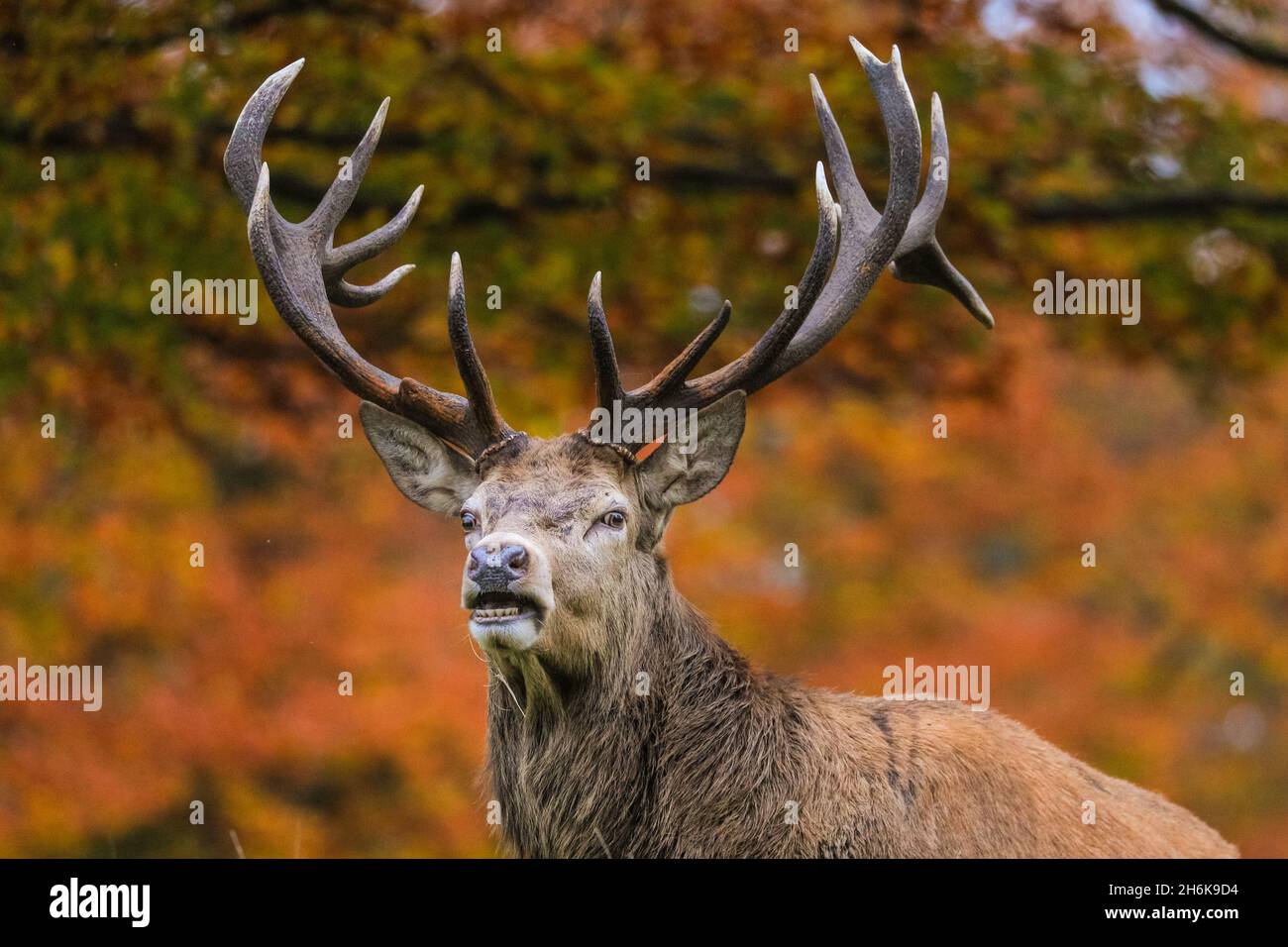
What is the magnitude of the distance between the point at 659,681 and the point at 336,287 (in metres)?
2.03

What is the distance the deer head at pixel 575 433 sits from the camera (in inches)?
211

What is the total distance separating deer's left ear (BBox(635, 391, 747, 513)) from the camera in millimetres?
5898

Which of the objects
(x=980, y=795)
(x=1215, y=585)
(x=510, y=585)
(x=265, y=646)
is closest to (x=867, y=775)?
(x=980, y=795)

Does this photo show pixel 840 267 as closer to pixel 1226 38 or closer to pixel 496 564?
pixel 496 564

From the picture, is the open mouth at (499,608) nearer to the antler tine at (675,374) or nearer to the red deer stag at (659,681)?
the red deer stag at (659,681)

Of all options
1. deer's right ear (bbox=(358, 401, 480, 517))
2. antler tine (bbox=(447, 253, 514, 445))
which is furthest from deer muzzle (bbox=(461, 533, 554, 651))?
deer's right ear (bbox=(358, 401, 480, 517))

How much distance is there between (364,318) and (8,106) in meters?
2.66

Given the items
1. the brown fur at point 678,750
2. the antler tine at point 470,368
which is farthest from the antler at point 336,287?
the brown fur at point 678,750

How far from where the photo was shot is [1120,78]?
35.9ft

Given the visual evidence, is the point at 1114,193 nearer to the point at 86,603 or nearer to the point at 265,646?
the point at 265,646

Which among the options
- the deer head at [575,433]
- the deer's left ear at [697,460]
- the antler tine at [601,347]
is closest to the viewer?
the deer head at [575,433]

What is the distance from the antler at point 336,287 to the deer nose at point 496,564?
734 mm

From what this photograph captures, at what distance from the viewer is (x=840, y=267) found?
6.33 m

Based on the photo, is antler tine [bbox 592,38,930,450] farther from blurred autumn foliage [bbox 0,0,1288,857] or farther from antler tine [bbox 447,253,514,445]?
blurred autumn foliage [bbox 0,0,1288,857]
